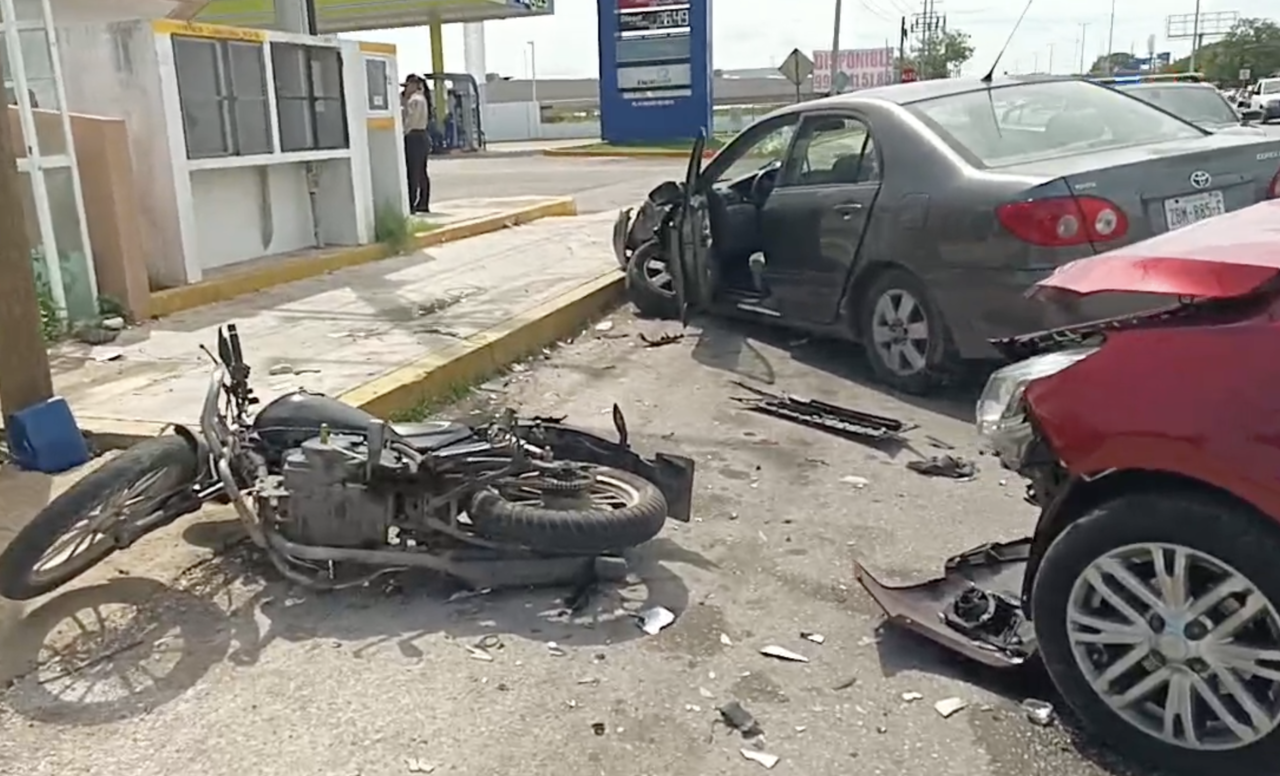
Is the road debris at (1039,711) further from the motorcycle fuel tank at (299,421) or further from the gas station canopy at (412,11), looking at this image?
the gas station canopy at (412,11)

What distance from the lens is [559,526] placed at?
3.72m

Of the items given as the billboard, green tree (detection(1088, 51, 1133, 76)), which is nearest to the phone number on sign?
the billboard

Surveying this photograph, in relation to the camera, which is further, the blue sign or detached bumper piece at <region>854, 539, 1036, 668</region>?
the blue sign

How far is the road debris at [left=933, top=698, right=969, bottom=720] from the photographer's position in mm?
3094

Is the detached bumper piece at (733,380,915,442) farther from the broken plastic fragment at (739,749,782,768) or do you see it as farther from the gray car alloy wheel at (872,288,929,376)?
the broken plastic fragment at (739,749,782,768)

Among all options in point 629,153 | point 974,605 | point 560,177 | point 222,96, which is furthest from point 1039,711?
point 629,153

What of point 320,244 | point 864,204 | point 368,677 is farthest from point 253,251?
point 368,677

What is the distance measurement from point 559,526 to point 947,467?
2.06 metres

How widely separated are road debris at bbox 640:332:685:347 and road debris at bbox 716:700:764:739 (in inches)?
181

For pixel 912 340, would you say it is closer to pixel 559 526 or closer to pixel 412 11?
pixel 559 526

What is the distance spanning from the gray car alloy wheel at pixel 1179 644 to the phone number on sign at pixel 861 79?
43937 millimetres

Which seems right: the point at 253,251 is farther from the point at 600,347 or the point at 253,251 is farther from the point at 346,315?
the point at 600,347

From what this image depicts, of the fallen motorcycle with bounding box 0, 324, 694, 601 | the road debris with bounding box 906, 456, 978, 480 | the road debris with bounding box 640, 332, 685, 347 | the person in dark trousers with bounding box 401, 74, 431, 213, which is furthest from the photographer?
the person in dark trousers with bounding box 401, 74, 431, 213

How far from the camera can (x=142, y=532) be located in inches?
152
